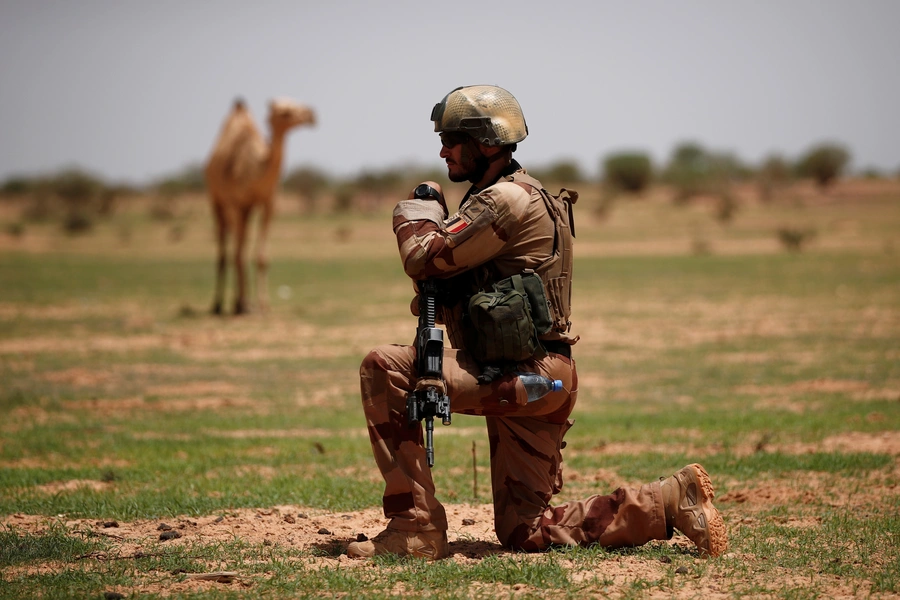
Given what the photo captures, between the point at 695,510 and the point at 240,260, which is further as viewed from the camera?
the point at 240,260

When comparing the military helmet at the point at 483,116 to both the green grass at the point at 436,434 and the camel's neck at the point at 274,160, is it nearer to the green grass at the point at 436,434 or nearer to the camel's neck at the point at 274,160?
the green grass at the point at 436,434

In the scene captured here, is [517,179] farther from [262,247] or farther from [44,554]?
[262,247]

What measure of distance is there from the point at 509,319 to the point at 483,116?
39.8 inches

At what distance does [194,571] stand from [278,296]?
1861 centimetres

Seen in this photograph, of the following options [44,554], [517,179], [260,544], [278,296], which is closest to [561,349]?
[517,179]

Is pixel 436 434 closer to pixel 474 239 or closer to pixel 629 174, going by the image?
pixel 474 239

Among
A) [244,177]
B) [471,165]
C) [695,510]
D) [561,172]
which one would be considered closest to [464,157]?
[471,165]

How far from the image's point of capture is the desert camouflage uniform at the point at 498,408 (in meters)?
5.12

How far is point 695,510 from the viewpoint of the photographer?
5266mm

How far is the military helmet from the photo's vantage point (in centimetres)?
534

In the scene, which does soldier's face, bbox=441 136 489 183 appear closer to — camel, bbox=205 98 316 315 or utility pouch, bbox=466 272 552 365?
utility pouch, bbox=466 272 552 365

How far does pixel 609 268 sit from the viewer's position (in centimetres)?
2903

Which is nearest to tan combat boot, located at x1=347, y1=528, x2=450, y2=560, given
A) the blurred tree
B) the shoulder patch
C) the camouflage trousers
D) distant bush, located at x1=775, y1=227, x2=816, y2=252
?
the camouflage trousers

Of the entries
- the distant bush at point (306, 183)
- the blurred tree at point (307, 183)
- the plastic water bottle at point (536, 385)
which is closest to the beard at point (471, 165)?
the plastic water bottle at point (536, 385)
